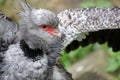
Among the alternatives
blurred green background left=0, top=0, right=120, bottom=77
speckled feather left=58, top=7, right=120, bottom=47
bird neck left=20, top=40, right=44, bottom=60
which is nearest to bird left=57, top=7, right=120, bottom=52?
speckled feather left=58, top=7, right=120, bottom=47

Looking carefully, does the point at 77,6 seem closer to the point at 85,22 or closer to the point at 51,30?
the point at 85,22

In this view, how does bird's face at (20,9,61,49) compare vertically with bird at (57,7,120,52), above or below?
below

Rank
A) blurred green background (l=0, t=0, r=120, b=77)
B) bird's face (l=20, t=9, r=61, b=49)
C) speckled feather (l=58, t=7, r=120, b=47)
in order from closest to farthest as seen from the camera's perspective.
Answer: bird's face (l=20, t=9, r=61, b=49) → speckled feather (l=58, t=7, r=120, b=47) → blurred green background (l=0, t=0, r=120, b=77)

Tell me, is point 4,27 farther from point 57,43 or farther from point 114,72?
point 114,72

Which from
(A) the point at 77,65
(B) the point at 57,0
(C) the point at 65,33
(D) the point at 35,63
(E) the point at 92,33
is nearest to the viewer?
(D) the point at 35,63

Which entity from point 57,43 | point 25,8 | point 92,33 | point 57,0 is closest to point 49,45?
point 57,43

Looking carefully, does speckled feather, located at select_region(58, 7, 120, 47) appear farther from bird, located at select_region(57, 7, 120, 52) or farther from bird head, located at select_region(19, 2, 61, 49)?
bird head, located at select_region(19, 2, 61, 49)

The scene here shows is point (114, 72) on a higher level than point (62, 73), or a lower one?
higher
